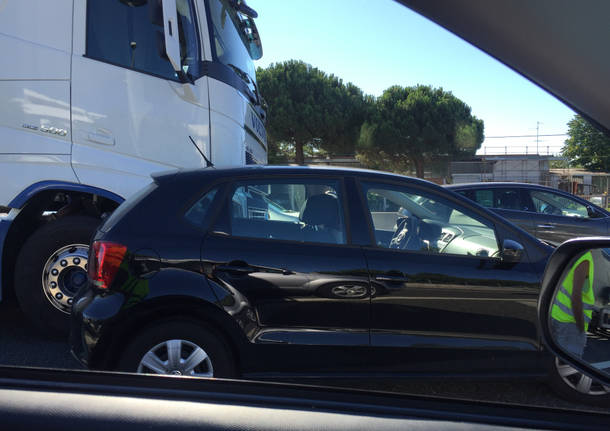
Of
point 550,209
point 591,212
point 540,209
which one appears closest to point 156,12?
point 540,209

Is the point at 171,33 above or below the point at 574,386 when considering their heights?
above

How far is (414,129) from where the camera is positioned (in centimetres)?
3241

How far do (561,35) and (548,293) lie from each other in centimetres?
56

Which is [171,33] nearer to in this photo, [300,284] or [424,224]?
[300,284]

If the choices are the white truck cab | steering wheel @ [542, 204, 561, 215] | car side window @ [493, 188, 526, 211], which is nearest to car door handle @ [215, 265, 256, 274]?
the white truck cab

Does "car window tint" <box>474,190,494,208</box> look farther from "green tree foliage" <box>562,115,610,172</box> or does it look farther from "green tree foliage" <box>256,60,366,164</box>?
"green tree foliage" <box>256,60,366,164</box>

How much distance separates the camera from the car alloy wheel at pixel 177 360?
2613 mm

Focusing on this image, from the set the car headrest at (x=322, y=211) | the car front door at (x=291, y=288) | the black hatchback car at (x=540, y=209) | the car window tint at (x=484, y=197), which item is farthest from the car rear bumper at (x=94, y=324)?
the car window tint at (x=484, y=197)

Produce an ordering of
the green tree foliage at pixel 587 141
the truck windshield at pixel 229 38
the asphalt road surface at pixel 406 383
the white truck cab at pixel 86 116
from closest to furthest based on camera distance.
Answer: the green tree foliage at pixel 587 141, the asphalt road surface at pixel 406 383, the white truck cab at pixel 86 116, the truck windshield at pixel 229 38

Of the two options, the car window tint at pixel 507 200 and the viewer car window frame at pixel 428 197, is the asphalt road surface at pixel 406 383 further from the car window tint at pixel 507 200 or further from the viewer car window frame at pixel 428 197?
the car window tint at pixel 507 200

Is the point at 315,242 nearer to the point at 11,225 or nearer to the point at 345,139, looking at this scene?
the point at 11,225

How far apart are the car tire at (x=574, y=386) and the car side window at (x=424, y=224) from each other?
876 millimetres

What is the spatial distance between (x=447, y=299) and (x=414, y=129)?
31028mm

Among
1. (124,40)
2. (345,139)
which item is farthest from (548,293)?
(345,139)
